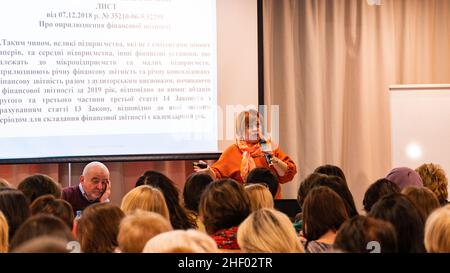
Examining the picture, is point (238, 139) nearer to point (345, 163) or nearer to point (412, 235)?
point (345, 163)

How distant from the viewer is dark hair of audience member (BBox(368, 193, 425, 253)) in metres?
2.40

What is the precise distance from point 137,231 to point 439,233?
995 millimetres

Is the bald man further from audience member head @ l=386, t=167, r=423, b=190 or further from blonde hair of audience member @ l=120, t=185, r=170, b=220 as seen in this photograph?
audience member head @ l=386, t=167, r=423, b=190

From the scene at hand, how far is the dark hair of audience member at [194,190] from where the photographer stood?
3670mm

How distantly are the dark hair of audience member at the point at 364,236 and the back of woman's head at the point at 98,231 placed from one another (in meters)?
0.83

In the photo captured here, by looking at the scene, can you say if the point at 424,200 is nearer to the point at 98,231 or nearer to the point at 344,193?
the point at 344,193

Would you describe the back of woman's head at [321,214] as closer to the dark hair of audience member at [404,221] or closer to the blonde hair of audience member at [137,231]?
the dark hair of audience member at [404,221]

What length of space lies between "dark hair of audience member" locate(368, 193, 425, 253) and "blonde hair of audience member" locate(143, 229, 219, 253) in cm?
93

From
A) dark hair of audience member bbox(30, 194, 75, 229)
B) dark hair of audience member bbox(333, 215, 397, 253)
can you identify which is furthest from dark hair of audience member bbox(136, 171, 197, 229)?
dark hair of audience member bbox(333, 215, 397, 253)

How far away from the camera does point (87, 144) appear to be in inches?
211

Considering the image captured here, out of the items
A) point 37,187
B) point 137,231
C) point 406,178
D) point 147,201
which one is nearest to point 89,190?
point 37,187

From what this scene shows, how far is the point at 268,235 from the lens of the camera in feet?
7.11

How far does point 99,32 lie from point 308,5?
6.72 ft
